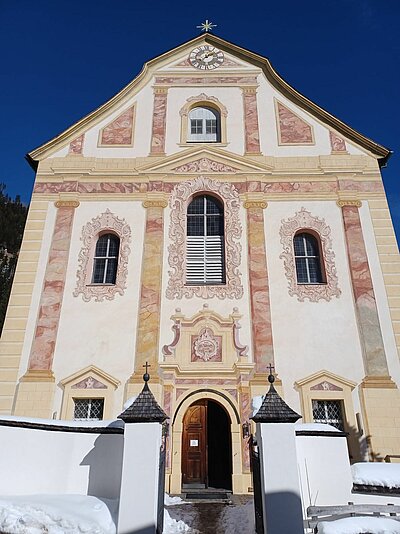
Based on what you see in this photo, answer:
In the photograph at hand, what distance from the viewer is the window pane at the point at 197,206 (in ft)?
47.2

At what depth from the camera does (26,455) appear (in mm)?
7078

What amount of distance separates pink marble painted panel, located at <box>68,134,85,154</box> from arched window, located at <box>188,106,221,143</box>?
370cm

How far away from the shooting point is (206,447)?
37.1ft

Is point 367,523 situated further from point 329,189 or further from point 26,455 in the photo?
point 329,189

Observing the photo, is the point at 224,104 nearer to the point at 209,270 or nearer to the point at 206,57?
Answer: the point at 206,57

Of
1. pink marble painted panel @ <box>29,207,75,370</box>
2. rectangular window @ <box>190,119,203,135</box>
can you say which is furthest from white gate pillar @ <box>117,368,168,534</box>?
rectangular window @ <box>190,119,203,135</box>

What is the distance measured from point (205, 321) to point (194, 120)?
762 centimetres

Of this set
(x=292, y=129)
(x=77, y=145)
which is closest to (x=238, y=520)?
(x=292, y=129)

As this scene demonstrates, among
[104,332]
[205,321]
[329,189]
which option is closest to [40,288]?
[104,332]

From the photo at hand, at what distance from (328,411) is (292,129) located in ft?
30.4

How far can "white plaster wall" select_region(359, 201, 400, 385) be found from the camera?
11.7 m

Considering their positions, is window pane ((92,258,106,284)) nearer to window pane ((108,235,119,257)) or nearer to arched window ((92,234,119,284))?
arched window ((92,234,119,284))

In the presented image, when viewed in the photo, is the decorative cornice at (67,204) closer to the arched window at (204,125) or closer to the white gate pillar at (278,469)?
the arched window at (204,125)

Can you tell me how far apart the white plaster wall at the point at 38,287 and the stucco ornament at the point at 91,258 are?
3.33 ft
